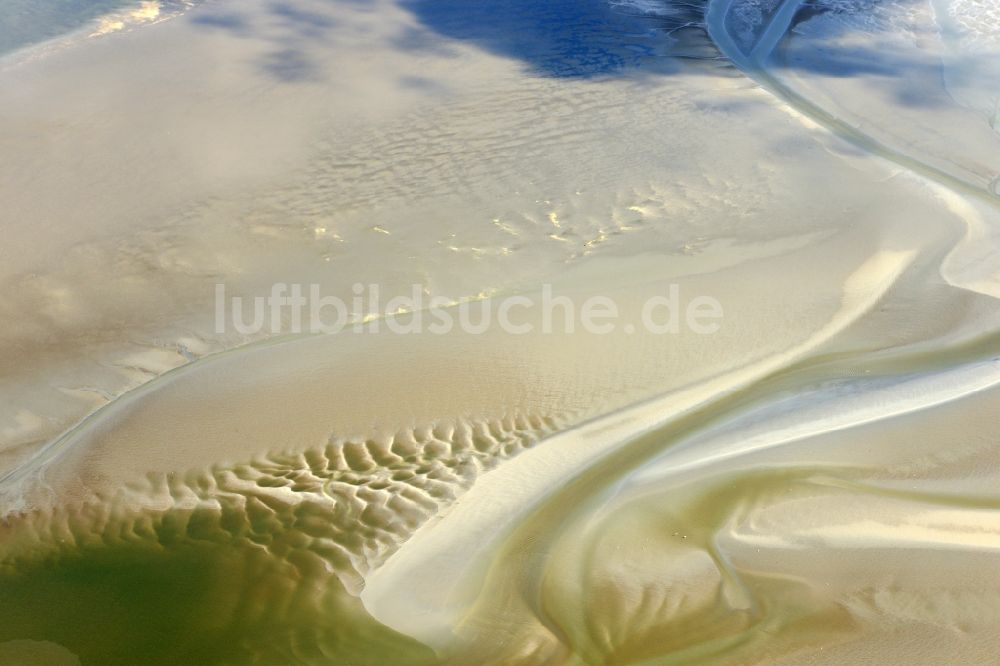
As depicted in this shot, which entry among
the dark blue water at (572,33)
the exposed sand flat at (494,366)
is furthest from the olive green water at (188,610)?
the dark blue water at (572,33)

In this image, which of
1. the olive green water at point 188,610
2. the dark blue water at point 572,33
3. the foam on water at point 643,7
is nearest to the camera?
the olive green water at point 188,610

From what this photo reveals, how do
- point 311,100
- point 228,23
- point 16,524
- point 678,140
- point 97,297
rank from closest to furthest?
point 16,524 → point 97,297 → point 678,140 → point 311,100 → point 228,23

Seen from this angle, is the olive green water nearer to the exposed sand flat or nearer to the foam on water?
the exposed sand flat

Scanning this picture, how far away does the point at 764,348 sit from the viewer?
452 centimetres

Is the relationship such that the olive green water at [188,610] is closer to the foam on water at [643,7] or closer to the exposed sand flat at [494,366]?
the exposed sand flat at [494,366]

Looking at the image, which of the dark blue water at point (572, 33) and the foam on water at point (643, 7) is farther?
the foam on water at point (643, 7)

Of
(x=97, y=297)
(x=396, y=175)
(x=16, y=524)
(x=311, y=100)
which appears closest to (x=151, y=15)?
(x=311, y=100)

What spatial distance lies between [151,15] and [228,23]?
71 cm

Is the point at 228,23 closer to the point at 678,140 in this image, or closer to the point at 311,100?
the point at 311,100

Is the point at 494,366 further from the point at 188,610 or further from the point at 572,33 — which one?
the point at 572,33

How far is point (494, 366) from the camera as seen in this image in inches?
Answer: 172

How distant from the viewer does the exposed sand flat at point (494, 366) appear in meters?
3.32

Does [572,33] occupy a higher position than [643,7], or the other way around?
[643,7]

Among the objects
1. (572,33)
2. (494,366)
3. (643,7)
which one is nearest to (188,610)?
(494,366)
